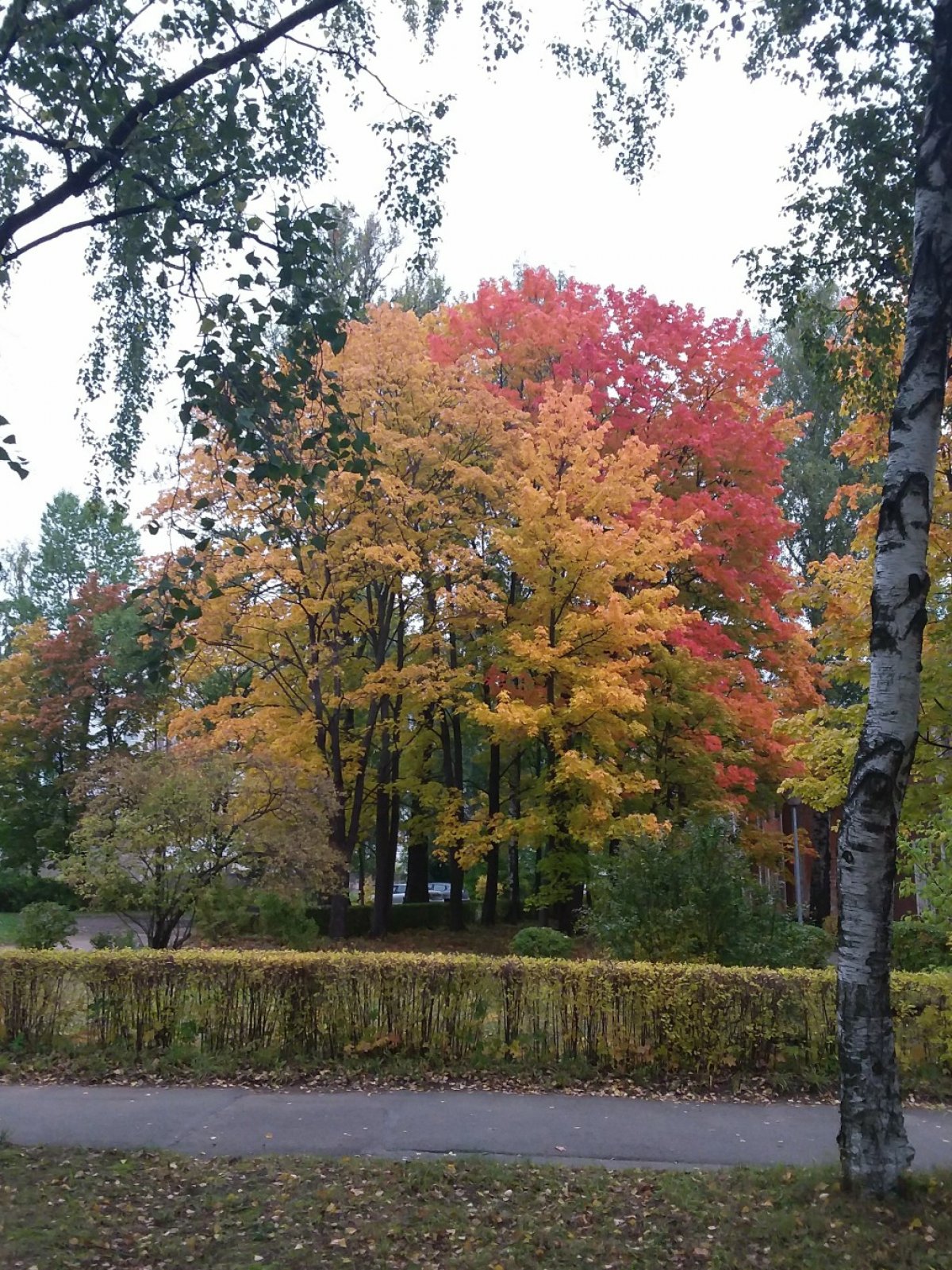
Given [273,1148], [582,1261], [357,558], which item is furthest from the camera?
[357,558]

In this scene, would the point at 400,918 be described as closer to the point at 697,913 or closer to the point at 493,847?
the point at 493,847

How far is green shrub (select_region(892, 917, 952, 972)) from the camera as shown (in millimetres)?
11438

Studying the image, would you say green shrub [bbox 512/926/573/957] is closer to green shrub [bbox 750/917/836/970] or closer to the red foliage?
green shrub [bbox 750/917/836/970]

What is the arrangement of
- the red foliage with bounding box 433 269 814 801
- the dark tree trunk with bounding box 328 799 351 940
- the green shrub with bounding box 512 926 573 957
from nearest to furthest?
the green shrub with bounding box 512 926 573 957 < the dark tree trunk with bounding box 328 799 351 940 < the red foliage with bounding box 433 269 814 801

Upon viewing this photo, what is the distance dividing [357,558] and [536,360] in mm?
6772

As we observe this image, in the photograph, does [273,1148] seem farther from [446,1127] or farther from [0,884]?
[0,884]

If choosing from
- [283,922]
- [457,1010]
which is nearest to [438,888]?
[283,922]

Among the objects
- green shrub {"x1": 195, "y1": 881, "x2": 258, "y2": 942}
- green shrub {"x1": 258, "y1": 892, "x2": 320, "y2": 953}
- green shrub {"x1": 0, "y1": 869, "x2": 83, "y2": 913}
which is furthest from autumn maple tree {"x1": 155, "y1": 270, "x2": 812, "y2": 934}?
green shrub {"x1": 0, "y1": 869, "x2": 83, "y2": 913}

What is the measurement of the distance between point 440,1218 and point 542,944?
23.4 feet

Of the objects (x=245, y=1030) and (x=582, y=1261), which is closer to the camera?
(x=582, y=1261)

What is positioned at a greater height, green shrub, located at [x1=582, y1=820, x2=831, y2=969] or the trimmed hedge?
green shrub, located at [x1=582, y1=820, x2=831, y2=969]

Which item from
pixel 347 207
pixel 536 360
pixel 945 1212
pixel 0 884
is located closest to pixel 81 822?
pixel 347 207

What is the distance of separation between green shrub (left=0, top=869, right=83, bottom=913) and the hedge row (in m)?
22.6

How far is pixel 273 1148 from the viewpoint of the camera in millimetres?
5977
